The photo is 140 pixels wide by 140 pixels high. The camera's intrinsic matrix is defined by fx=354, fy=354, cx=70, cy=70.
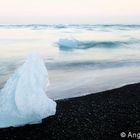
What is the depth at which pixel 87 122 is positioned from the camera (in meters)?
7.32

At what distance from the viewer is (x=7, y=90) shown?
23.4ft

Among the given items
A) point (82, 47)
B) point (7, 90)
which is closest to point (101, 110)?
point (7, 90)

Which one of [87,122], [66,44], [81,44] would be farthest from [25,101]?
[81,44]

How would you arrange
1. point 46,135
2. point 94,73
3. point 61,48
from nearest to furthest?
point 46,135
point 94,73
point 61,48

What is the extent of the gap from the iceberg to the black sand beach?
17 cm

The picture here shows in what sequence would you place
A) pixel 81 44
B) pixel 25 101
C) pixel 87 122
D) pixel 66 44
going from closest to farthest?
pixel 25 101 < pixel 87 122 < pixel 66 44 < pixel 81 44

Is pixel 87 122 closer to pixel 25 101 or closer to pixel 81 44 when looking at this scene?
pixel 25 101

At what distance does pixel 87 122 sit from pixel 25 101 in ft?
4.50

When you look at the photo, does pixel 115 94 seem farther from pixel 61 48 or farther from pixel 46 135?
pixel 61 48

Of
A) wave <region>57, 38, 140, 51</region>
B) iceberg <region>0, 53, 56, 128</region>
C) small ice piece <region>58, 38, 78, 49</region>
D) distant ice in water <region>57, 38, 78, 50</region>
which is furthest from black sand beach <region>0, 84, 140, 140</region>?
small ice piece <region>58, 38, 78, 49</region>

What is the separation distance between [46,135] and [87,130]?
2.68 ft

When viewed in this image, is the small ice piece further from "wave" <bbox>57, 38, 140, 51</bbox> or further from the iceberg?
the iceberg

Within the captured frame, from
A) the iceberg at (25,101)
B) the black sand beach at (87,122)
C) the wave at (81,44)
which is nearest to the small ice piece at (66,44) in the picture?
the wave at (81,44)

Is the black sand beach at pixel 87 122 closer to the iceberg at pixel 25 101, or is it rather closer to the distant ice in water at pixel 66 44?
the iceberg at pixel 25 101
